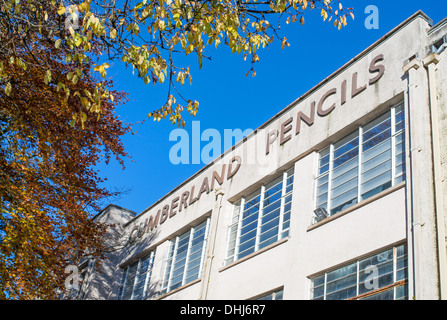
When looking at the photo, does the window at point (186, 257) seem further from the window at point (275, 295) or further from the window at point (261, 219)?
the window at point (275, 295)

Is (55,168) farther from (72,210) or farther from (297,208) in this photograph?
(297,208)

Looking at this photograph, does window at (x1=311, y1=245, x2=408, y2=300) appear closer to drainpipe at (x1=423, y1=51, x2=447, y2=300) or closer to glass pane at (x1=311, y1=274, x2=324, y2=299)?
glass pane at (x1=311, y1=274, x2=324, y2=299)

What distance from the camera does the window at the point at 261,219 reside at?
1633 cm

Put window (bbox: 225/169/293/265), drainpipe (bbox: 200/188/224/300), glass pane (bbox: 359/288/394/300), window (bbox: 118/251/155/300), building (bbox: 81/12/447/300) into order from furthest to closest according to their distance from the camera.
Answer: window (bbox: 118/251/155/300) → drainpipe (bbox: 200/188/224/300) → window (bbox: 225/169/293/265) → building (bbox: 81/12/447/300) → glass pane (bbox: 359/288/394/300)

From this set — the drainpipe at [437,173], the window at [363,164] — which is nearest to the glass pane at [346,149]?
the window at [363,164]

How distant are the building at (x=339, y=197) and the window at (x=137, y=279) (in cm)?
68

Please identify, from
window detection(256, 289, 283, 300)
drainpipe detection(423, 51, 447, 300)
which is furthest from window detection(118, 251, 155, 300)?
drainpipe detection(423, 51, 447, 300)

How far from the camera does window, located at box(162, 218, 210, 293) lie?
64.2 ft

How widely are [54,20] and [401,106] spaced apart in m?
9.42

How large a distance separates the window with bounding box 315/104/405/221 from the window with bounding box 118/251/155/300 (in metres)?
9.88

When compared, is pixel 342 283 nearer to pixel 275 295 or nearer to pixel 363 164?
pixel 275 295
